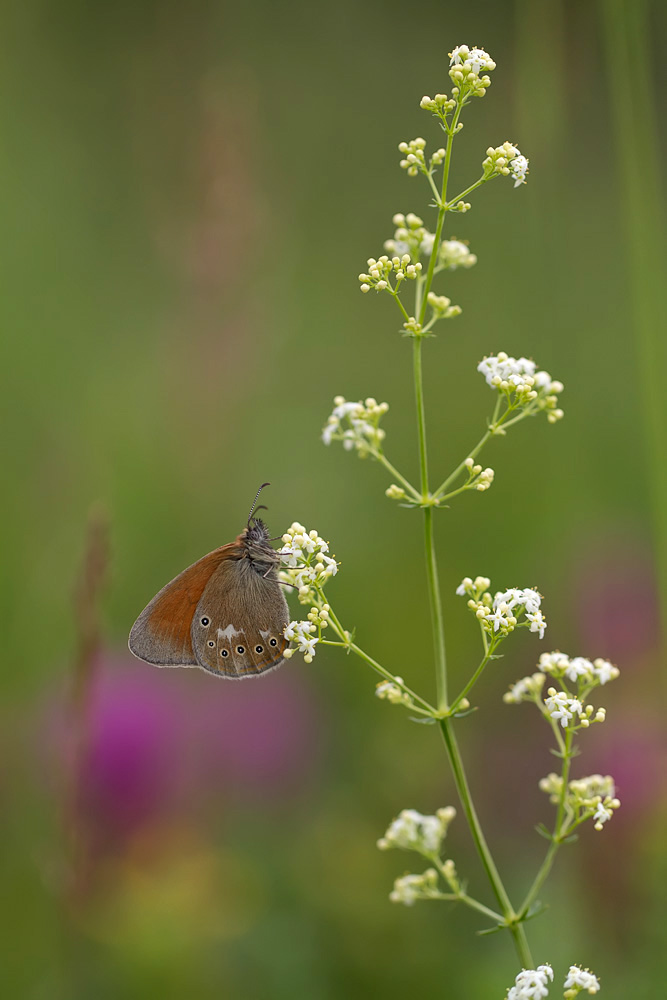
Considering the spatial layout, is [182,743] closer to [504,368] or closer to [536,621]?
[536,621]

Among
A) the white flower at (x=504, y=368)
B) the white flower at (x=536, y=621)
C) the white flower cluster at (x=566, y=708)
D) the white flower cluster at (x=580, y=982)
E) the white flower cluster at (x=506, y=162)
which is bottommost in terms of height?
the white flower cluster at (x=580, y=982)

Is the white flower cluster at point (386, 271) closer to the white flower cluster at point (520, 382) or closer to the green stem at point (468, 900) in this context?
the white flower cluster at point (520, 382)

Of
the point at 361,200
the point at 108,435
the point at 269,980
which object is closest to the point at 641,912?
the point at 269,980

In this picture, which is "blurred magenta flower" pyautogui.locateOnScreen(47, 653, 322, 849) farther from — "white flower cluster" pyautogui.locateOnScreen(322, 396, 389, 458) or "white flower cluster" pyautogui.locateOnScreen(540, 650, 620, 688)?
"white flower cluster" pyautogui.locateOnScreen(540, 650, 620, 688)

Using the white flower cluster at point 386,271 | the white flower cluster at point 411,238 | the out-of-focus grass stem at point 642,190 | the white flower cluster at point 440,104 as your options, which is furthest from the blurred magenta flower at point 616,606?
the white flower cluster at point 440,104

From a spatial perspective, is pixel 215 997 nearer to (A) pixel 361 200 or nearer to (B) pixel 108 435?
(B) pixel 108 435

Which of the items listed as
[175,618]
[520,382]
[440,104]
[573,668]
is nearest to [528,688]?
[573,668]

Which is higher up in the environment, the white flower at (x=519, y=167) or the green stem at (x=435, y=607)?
the white flower at (x=519, y=167)
